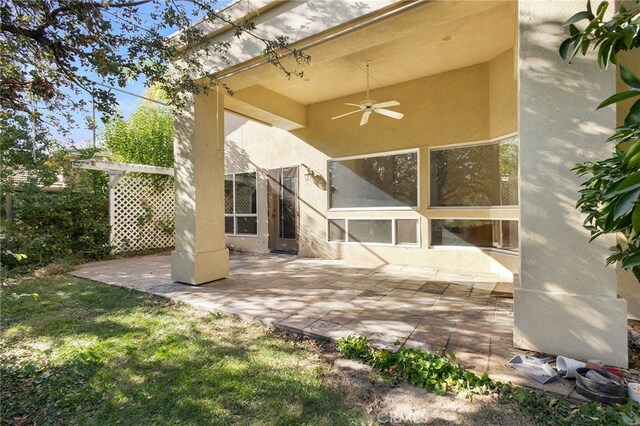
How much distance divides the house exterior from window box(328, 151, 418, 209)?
0.03m

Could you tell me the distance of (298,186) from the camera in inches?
297

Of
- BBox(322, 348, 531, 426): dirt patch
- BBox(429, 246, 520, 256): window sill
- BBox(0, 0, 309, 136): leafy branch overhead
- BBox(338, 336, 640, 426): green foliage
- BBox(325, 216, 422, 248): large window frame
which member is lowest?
BBox(322, 348, 531, 426): dirt patch

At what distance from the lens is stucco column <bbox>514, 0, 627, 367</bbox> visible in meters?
2.23

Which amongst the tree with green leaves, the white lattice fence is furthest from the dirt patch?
the white lattice fence

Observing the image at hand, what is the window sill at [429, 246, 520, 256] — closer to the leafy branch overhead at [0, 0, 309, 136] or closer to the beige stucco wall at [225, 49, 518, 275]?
the beige stucco wall at [225, 49, 518, 275]

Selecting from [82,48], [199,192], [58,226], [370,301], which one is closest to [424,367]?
[370,301]

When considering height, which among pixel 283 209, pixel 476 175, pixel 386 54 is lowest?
pixel 283 209

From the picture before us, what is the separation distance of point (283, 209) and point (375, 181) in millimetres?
2720

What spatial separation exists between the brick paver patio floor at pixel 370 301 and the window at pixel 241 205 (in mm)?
2487

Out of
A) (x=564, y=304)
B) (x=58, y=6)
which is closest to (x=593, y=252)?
(x=564, y=304)

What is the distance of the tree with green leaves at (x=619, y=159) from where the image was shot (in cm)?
81

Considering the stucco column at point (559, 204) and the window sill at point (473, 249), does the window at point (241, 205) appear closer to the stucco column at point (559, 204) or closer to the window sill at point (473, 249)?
the window sill at point (473, 249)

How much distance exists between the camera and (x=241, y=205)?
8758 millimetres

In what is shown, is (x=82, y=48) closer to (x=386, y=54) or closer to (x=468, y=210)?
(x=386, y=54)
